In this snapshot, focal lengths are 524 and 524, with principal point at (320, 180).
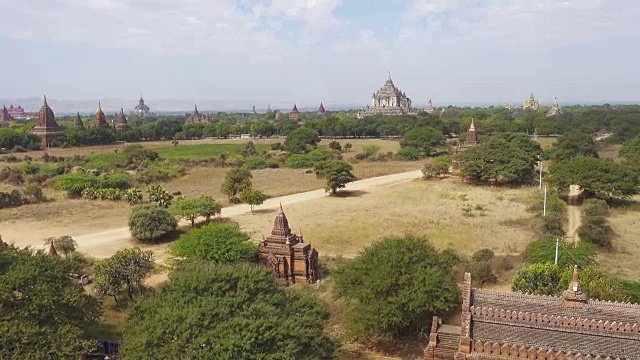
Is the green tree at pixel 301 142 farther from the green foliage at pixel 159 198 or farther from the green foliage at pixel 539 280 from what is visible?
the green foliage at pixel 539 280

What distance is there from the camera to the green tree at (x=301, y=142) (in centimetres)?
8688

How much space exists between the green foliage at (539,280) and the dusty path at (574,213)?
13793mm

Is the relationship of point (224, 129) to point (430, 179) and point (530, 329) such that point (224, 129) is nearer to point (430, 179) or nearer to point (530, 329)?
point (430, 179)

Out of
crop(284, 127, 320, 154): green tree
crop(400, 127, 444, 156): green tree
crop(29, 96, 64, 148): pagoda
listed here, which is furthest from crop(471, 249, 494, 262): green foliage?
crop(29, 96, 64, 148): pagoda

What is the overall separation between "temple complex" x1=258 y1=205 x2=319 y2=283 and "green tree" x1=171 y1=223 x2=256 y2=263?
1.02 meters

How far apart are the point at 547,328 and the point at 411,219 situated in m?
26.3

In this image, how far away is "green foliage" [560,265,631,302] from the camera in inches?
794

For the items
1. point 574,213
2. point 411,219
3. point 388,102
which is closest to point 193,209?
point 411,219

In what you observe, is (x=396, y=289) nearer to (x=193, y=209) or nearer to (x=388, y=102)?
(x=193, y=209)

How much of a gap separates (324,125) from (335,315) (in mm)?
95452

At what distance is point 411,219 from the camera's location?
1607 inches

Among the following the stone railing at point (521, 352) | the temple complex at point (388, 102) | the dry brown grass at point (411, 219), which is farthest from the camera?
the temple complex at point (388, 102)

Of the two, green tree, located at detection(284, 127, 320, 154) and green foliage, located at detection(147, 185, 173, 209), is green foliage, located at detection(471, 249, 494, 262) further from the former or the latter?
green tree, located at detection(284, 127, 320, 154)

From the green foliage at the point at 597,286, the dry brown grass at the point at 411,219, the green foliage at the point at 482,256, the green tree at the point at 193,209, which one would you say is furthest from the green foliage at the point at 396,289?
the green tree at the point at 193,209
